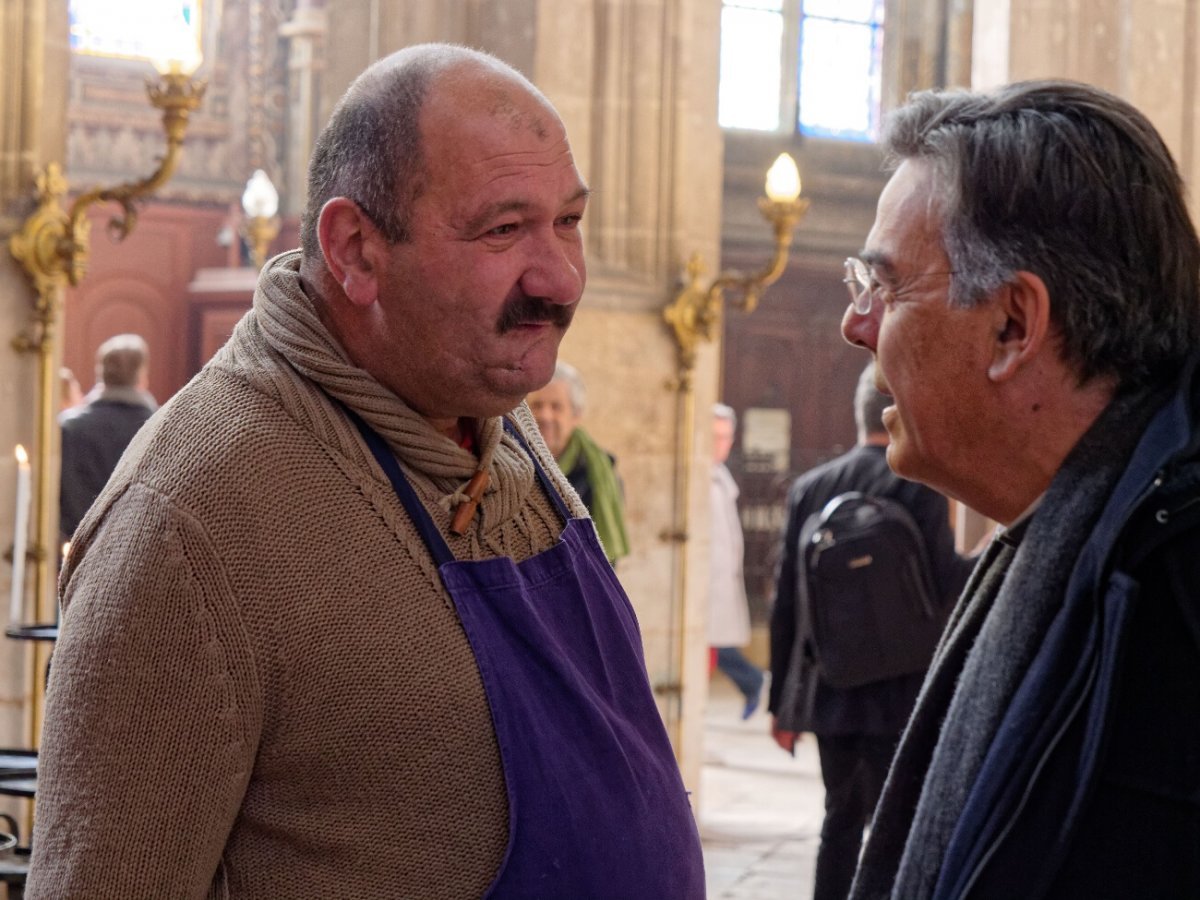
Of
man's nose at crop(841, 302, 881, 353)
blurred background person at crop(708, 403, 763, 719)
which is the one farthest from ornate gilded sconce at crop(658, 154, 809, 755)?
man's nose at crop(841, 302, 881, 353)

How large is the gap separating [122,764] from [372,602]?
0.26m

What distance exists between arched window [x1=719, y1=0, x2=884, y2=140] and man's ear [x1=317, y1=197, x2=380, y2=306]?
12.3 metres

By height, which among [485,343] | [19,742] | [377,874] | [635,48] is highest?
[635,48]

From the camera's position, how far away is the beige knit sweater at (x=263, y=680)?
4.89ft

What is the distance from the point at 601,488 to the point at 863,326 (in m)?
3.39

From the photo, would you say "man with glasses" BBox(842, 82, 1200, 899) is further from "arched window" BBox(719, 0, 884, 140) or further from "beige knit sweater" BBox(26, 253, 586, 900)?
"arched window" BBox(719, 0, 884, 140)

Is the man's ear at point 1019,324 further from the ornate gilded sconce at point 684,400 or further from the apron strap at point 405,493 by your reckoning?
the ornate gilded sconce at point 684,400

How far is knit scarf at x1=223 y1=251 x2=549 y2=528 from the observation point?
1655 millimetres

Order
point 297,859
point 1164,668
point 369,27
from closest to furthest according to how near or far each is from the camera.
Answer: point 1164,668 < point 297,859 < point 369,27

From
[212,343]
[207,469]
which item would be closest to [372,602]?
[207,469]

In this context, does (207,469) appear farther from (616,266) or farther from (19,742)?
(616,266)

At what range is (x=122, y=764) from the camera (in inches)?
58.4

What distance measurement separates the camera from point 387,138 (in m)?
1.65

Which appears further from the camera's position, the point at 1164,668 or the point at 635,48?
the point at 635,48
